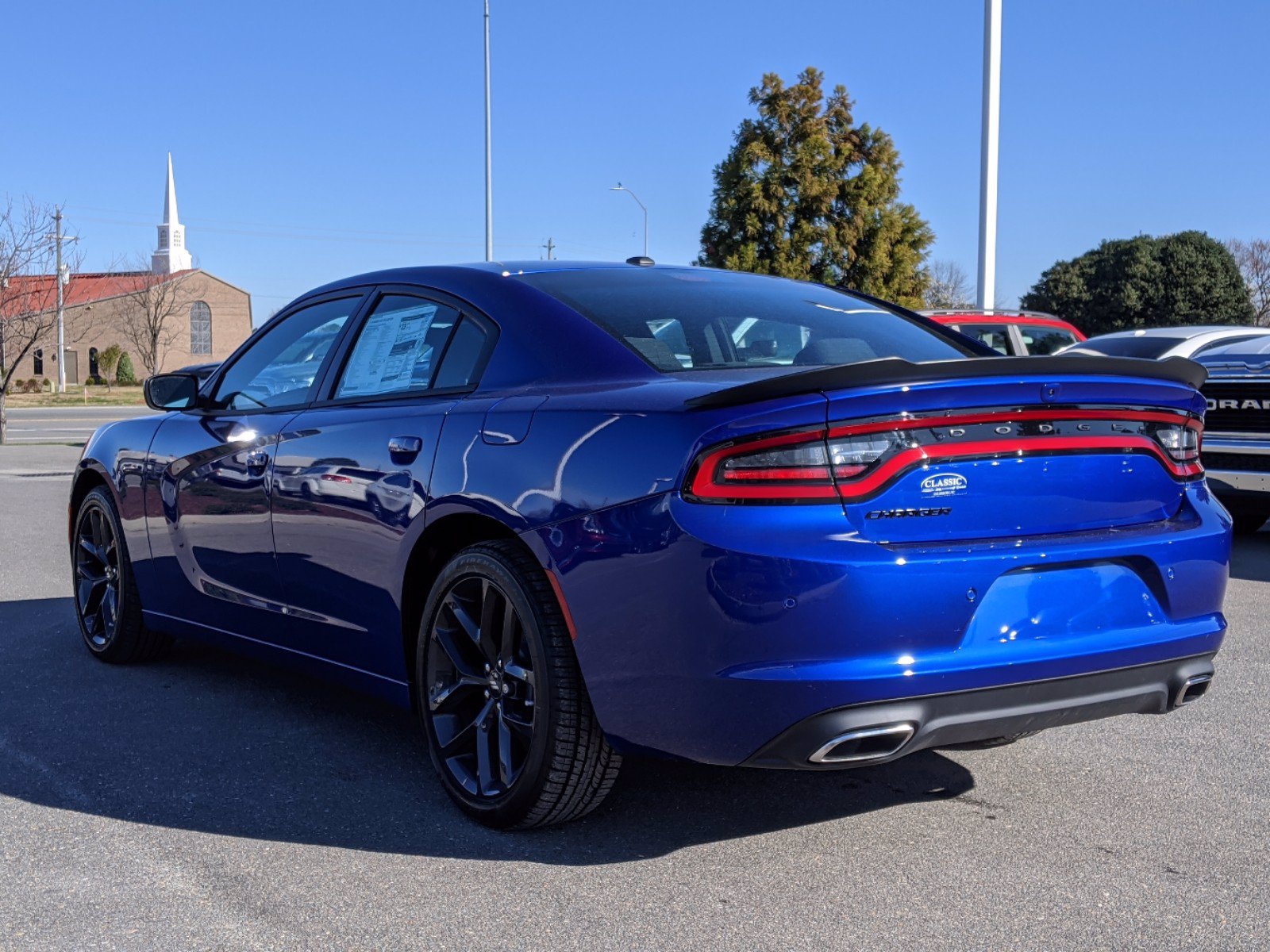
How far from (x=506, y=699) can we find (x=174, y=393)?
246 cm

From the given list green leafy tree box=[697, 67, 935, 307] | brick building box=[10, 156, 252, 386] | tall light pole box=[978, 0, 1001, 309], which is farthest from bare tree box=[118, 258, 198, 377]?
tall light pole box=[978, 0, 1001, 309]

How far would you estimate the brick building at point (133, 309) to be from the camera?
283 feet

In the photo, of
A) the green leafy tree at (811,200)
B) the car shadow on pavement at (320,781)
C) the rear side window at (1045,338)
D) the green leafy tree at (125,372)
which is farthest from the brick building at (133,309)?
the car shadow on pavement at (320,781)

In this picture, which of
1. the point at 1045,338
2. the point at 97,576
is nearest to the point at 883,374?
the point at 97,576

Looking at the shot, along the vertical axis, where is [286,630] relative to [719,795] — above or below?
above

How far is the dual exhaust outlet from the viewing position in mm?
2941

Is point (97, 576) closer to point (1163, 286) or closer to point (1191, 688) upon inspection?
point (1191, 688)

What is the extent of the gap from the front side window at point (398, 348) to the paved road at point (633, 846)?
1164 millimetres

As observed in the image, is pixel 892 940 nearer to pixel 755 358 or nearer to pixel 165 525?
pixel 755 358

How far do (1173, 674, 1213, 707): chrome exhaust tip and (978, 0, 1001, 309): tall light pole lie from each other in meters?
16.5

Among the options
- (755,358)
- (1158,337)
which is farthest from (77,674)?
(1158,337)

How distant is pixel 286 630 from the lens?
446cm

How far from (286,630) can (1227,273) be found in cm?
4458

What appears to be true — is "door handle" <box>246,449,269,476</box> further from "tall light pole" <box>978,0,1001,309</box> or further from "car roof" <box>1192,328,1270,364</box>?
"tall light pole" <box>978,0,1001,309</box>
